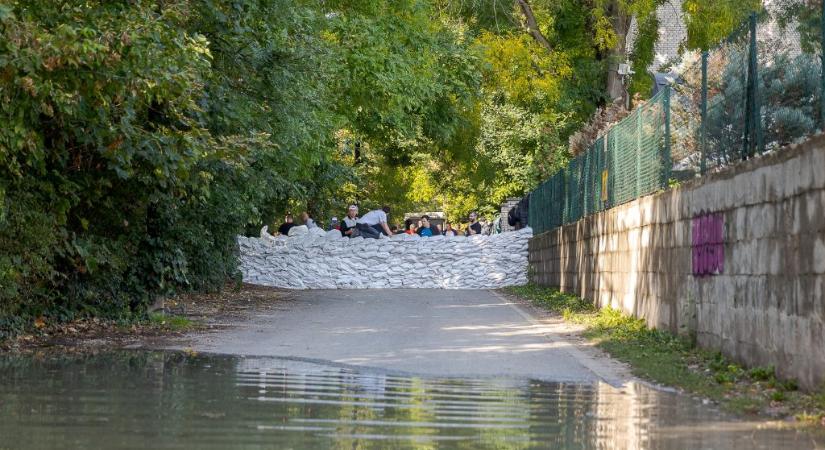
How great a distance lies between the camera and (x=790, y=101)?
36.4 ft

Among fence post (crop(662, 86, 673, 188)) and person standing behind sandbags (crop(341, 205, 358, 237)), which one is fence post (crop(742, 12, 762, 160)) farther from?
person standing behind sandbags (crop(341, 205, 358, 237))

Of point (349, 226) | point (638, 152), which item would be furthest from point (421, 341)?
point (349, 226)

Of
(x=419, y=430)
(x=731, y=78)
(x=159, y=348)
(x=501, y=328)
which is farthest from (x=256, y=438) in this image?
(x=501, y=328)

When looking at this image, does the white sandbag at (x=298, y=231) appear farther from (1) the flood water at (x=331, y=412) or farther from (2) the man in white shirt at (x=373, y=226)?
(1) the flood water at (x=331, y=412)

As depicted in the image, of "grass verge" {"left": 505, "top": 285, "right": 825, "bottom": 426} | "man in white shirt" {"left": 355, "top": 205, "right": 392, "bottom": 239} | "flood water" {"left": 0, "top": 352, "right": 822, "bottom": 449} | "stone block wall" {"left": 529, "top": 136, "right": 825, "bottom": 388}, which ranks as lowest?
"flood water" {"left": 0, "top": 352, "right": 822, "bottom": 449}

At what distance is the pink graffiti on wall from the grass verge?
799 mm

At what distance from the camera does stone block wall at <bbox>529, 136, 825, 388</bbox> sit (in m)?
9.10

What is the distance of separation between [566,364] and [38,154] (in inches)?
215

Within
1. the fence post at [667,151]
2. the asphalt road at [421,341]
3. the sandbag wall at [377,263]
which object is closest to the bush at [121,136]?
the asphalt road at [421,341]

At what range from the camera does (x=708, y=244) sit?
12.4m

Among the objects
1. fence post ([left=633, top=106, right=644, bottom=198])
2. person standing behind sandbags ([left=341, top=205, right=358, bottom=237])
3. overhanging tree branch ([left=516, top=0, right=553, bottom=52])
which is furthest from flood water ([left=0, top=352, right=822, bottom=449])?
overhanging tree branch ([left=516, top=0, right=553, bottom=52])

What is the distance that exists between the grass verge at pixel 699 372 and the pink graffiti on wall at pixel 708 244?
0.80 meters

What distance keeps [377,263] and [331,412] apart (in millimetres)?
24293

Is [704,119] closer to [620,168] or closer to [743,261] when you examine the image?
[743,261]
